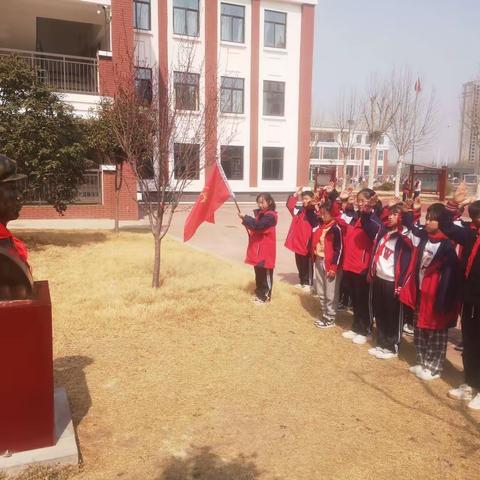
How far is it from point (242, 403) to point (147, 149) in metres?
4.84

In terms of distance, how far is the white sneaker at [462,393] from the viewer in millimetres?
3730

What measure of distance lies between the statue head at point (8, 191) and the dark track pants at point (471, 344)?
340 centimetres

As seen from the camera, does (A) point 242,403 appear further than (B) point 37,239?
No

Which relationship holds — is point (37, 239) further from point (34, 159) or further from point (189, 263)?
point (189, 263)

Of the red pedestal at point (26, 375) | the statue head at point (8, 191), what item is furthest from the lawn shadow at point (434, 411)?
the statue head at point (8, 191)

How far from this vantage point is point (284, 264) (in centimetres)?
922

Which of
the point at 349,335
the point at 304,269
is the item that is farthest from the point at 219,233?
the point at 349,335

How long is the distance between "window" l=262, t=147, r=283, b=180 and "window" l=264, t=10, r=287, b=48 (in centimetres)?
554

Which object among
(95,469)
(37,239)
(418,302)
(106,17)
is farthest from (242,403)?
(106,17)

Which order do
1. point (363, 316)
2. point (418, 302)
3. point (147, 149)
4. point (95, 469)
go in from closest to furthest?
point (95, 469)
point (418, 302)
point (363, 316)
point (147, 149)

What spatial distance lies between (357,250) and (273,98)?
846 inches

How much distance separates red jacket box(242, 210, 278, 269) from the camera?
5801mm

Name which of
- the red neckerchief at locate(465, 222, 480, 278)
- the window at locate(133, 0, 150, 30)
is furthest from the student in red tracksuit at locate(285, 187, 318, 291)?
the window at locate(133, 0, 150, 30)

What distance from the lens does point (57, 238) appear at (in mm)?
11422
